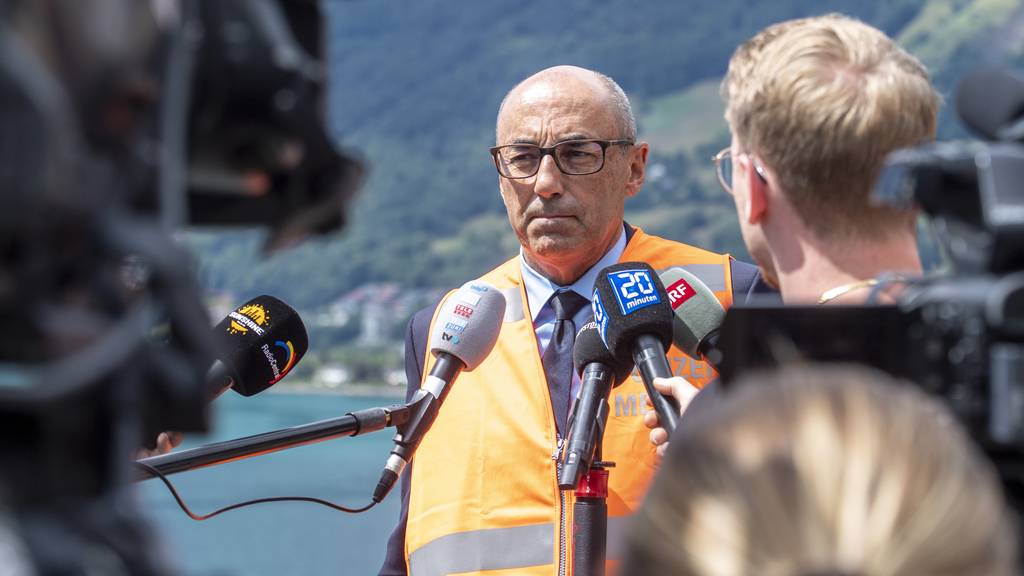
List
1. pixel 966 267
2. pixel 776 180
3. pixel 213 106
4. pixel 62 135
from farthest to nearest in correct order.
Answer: pixel 776 180, pixel 966 267, pixel 213 106, pixel 62 135

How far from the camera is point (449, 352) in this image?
3344mm

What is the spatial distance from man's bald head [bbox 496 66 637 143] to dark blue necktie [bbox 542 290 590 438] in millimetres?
575

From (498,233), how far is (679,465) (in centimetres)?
7852

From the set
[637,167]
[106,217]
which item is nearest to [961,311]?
[106,217]

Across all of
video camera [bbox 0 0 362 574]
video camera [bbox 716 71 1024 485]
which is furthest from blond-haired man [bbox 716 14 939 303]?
video camera [bbox 0 0 362 574]

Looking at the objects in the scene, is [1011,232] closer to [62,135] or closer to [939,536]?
[939,536]

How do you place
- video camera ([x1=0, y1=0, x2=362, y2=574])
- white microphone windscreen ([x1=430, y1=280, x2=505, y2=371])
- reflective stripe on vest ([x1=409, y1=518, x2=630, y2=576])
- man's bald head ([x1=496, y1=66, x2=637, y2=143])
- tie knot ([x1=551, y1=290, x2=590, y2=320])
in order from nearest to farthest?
1. video camera ([x1=0, y1=0, x2=362, y2=574])
2. white microphone windscreen ([x1=430, y1=280, x2=505, y2=371])
3. reflective stripe on vest ([x1=409, y1=518, x2=630, y2=576])
4. tie knot ([x1=551, y1=290, x2=590, y2=320])
5. man's bald head ([x1=496, y1=66, x2=637, y2=143])

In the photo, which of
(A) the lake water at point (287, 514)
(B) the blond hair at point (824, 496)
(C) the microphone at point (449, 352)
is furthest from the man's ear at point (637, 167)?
(A) the lake water at point (287, 514)

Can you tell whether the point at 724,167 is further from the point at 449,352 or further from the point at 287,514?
the point at 287,514

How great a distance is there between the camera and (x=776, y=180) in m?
2.11

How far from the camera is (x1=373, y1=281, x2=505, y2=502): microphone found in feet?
10.3

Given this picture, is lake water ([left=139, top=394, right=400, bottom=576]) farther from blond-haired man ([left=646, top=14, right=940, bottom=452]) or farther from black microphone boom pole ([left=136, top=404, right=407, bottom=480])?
blond-haired man ([left=646, top=14, right=940, bottom=452])

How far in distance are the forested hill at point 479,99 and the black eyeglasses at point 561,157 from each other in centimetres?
6035

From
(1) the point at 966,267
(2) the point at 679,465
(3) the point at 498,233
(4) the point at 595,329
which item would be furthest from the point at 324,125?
(3) the point at 498,233
